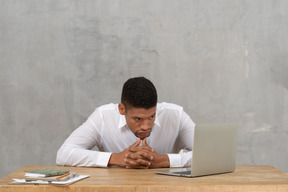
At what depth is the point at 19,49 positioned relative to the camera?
3.99 metres

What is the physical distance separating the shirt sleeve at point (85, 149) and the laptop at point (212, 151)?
1.33ft

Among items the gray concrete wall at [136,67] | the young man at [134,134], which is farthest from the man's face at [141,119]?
the gray concrete wall at [136,67]

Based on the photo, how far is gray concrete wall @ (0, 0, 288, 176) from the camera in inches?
156

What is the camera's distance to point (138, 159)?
2.19 meters

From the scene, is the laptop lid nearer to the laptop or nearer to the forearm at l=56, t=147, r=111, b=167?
the laptop

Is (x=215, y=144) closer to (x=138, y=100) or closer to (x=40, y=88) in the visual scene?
(x=138, y=100)

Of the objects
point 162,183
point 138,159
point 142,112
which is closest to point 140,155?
point 138,159

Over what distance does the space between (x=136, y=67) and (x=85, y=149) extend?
1633mm

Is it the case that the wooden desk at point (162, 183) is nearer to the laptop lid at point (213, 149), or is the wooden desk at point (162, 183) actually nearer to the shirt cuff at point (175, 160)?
the laptop lid at point (213, 149)

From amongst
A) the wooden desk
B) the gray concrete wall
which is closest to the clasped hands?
the wooden desk

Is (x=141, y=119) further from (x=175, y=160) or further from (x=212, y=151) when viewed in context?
(x=212, y=151)

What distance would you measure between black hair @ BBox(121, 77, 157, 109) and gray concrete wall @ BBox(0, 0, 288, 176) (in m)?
1.54

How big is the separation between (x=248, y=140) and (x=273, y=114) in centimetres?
35


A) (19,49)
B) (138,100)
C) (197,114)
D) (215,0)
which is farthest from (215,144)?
(19,49)
